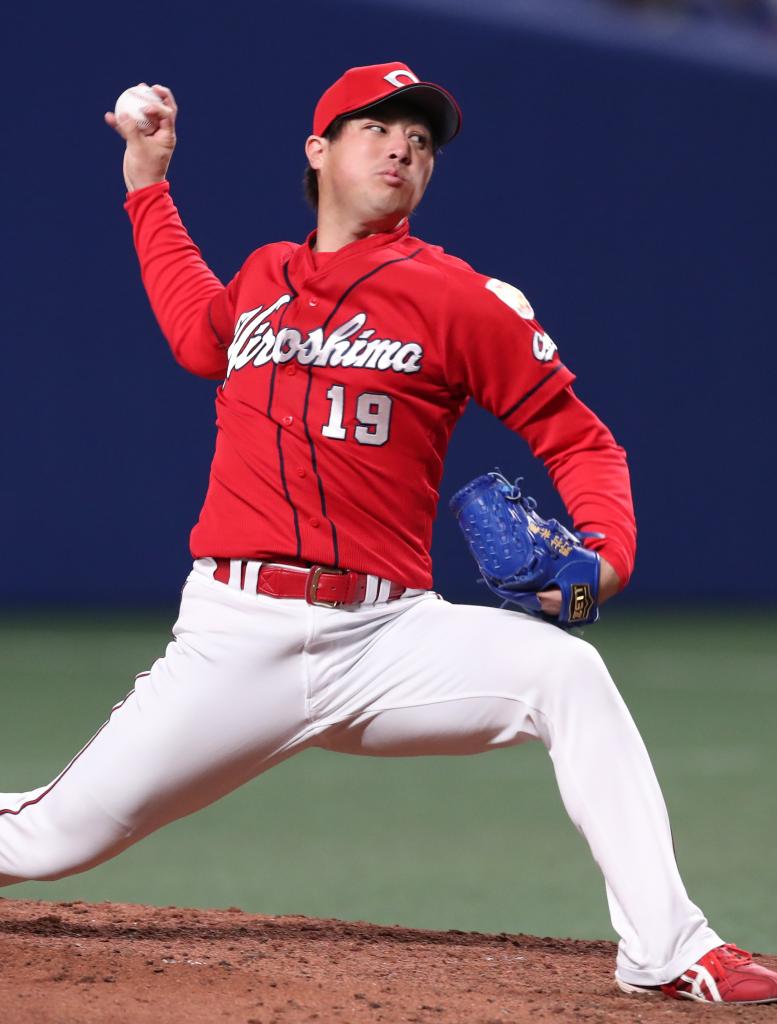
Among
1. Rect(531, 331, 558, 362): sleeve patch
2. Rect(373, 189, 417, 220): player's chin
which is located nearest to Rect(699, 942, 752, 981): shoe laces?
Rect(531, 331, 558, 362): sleeve patch

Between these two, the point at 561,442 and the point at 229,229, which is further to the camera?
the point at 229,229

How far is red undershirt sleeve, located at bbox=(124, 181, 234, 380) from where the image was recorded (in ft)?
11.0

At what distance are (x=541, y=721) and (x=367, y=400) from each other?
2.28 ft

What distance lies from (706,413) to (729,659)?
9.25 feet

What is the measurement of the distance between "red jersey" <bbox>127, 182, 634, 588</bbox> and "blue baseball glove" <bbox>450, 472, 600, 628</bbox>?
84 millimetres

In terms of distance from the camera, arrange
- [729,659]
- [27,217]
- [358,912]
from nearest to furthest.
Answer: [358,912] < [729,659] < [27,217]

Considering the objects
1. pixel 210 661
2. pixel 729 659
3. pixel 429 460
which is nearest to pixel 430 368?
pixel 429 460

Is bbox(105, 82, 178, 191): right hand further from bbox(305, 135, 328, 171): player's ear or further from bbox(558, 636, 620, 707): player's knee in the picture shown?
bbox(558, 636, 620, 707): player's knee

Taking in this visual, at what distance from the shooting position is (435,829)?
4977 millimetres

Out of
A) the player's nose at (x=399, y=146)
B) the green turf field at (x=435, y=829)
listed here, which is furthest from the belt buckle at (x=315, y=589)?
the green turf field at (x=435, y=829)

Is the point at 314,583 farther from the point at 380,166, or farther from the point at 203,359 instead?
the point at 380,166

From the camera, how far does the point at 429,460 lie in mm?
3080

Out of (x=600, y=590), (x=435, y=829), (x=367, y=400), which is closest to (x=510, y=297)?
(x=367, y=400)

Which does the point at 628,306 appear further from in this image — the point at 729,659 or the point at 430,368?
the point at 430,368
